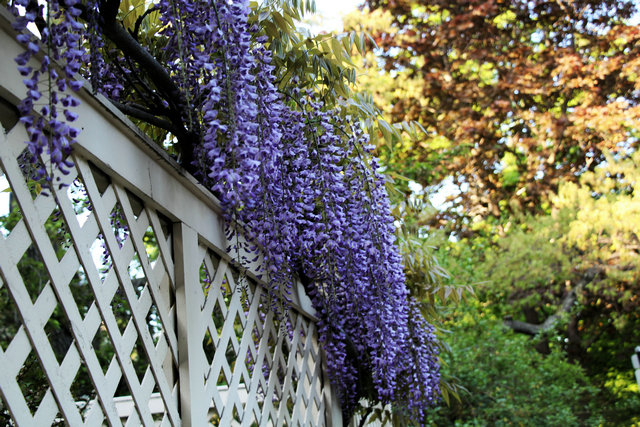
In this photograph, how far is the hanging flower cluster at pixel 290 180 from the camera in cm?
167

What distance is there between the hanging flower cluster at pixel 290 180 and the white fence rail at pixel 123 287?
95 mm

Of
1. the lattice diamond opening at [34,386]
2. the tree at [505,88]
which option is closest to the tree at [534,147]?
the tree at [505,88]

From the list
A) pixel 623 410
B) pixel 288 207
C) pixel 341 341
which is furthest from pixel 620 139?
pixel 288 207

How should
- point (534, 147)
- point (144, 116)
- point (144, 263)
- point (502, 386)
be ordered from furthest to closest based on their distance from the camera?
point (534, 147), point (502, 386), point (144, 116), point (144, 263)

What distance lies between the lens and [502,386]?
659 centimetres

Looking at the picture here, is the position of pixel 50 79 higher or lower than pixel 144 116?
lower

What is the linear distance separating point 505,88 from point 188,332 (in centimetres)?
848

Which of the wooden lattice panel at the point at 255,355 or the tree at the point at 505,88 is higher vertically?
the tree at the point at 505,88

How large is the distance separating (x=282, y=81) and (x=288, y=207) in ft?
1.48

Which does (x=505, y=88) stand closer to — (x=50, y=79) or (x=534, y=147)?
(x=534, y=147)

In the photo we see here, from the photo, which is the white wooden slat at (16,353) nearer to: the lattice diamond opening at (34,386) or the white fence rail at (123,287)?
the white fence rail at (123,287)

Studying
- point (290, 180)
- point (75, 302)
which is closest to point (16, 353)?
point (75, 302)

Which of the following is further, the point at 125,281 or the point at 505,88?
the point at 505,88

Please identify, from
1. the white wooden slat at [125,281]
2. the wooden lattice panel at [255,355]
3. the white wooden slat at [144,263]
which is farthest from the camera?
the wooden lattice panel at [255,355]
